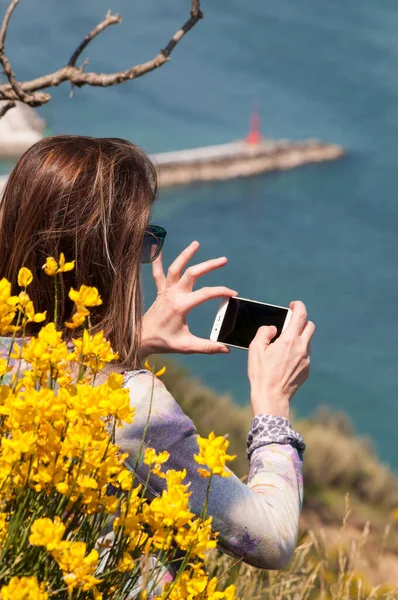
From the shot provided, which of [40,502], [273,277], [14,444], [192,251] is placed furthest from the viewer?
[273,277]

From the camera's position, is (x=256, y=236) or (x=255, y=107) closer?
(x=256, y=236)

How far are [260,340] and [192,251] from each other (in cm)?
25

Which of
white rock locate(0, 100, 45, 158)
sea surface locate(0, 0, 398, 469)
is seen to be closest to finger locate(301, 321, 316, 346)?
sea surface locate(0, 0, 398, 469)

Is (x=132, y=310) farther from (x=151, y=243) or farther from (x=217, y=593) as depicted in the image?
(x=217, y=593)

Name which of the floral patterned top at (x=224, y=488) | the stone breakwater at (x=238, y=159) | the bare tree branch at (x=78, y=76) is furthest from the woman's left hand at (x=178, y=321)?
the stone breakwater at (x=238, y=159)

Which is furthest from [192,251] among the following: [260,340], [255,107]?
[255,107]

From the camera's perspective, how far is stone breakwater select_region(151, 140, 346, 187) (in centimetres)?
1168

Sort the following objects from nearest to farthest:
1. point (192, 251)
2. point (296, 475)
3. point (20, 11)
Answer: point (296, 475)
point (192, 251)
point (20, 11)

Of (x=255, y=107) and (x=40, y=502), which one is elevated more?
(x=40, y=502)

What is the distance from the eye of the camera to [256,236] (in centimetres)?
1102

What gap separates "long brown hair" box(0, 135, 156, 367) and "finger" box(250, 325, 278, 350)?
0.68 feet

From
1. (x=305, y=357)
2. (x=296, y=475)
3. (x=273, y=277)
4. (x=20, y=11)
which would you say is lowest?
(x=273, y=277)

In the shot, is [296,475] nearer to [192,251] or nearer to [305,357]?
[305,357]

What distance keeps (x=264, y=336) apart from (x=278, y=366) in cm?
8
